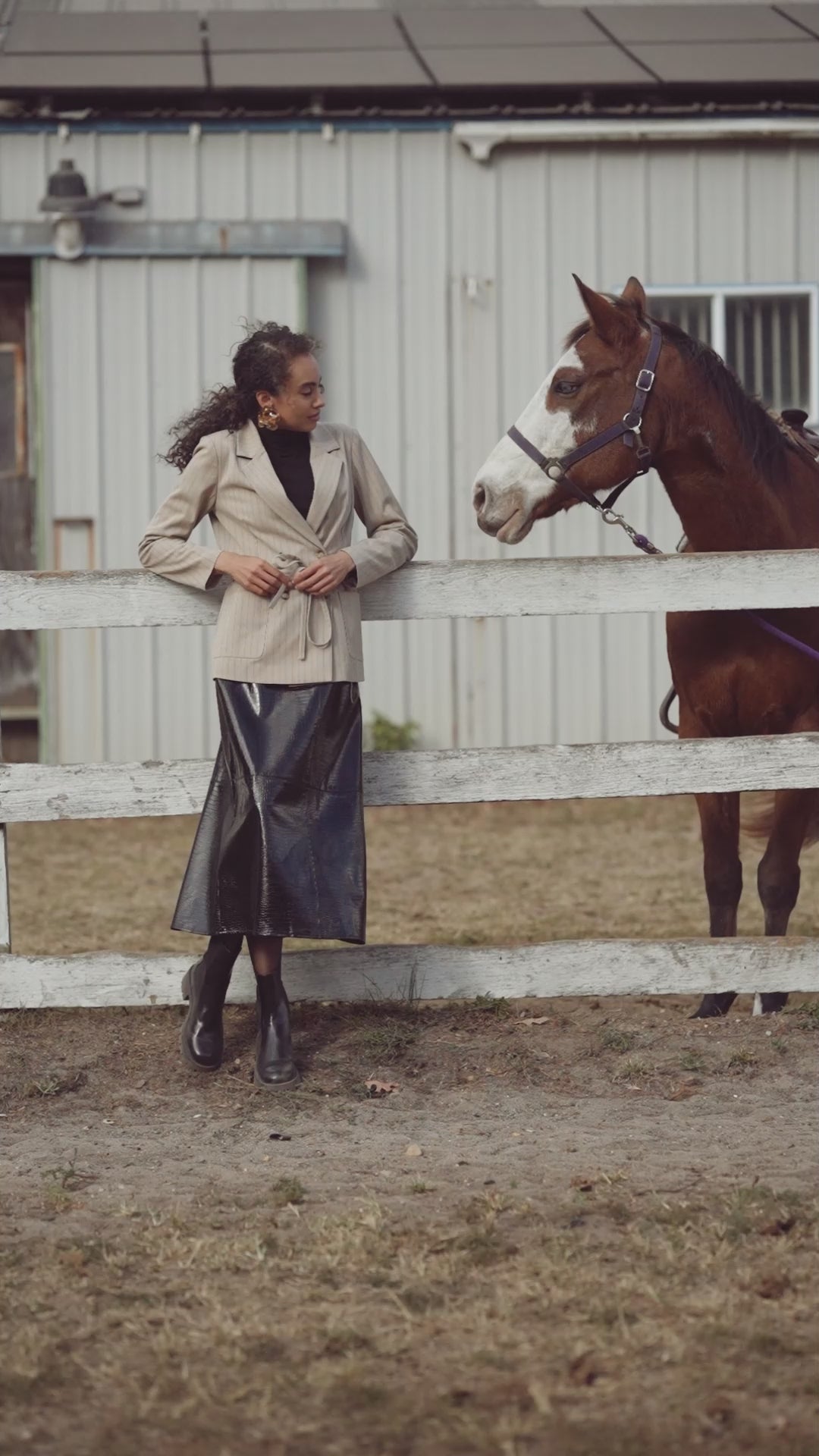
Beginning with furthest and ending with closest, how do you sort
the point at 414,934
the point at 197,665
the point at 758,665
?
the point at 197,665
the point at 414,934
the point at 758,665

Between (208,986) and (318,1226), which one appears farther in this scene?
(208,986)

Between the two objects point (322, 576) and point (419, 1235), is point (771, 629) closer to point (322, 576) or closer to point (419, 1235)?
point (322, 576)

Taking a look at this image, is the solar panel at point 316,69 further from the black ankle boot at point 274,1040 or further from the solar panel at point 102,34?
the black ankle boot at point 274,1040

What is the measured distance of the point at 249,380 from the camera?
14.8 feet

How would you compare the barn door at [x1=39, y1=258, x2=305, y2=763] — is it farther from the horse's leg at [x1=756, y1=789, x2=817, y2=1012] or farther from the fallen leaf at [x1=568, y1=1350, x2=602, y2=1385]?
the fallen leaf at [x1=568, y1=1350, x2=602, y2=1385]

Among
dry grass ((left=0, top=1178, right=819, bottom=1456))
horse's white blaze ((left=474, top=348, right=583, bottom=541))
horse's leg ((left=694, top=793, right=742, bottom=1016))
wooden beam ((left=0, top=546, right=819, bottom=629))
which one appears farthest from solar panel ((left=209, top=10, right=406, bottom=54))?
dry grass ((left=0, top=1178, right=819, bottom=1456))

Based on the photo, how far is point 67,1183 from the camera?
154 inches

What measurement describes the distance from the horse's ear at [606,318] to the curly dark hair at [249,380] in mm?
787

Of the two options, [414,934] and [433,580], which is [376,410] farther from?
[433,580]

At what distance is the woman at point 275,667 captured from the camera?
4.44 meters

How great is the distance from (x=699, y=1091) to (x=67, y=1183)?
64.6 inches

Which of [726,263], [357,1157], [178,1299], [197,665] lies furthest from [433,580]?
[726,263]

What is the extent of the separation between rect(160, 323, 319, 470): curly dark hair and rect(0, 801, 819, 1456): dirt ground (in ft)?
5.41

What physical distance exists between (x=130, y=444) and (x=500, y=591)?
6.09m
